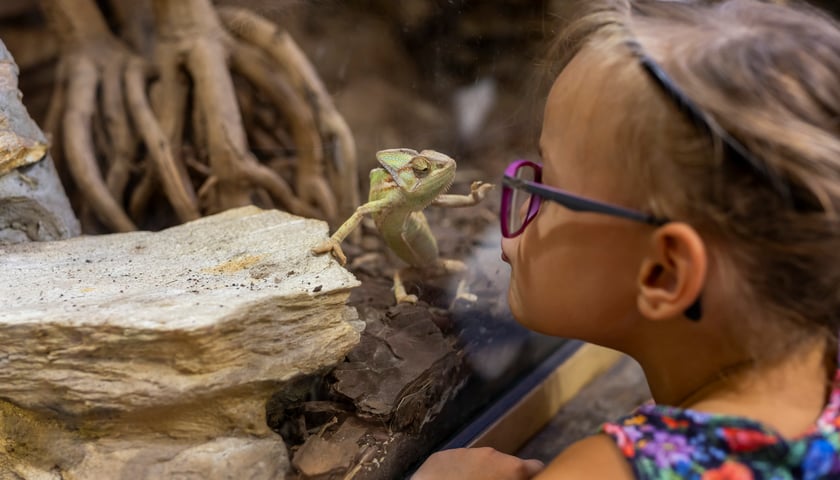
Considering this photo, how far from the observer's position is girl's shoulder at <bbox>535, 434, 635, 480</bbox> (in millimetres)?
1039

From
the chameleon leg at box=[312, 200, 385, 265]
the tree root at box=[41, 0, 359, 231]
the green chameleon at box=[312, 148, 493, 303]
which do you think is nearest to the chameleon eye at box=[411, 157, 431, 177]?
the green chameleon at box=[312, 148, 493, 303]

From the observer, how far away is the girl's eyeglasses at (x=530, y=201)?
110cm

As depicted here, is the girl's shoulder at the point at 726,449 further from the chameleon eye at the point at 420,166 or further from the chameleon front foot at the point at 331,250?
the chameleon eye at the point at 420,166

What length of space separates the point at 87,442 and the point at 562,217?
1.10 metres

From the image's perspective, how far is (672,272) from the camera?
1.06 meters

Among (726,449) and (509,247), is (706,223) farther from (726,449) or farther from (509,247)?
(509,247)

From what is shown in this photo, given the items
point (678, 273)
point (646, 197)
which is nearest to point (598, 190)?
point (646, 197)

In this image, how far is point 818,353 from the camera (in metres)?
1.17

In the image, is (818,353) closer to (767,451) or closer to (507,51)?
(767,451)

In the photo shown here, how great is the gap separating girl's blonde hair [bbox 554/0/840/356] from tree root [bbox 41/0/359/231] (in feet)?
4.52

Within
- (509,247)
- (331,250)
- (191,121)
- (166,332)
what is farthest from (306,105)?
(166,332)

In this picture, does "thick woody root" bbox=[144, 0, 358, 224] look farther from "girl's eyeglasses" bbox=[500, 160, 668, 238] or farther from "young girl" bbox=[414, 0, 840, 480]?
"young girl" bbox=[414, 0, 840, 480]

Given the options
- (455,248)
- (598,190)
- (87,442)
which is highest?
(598,190)

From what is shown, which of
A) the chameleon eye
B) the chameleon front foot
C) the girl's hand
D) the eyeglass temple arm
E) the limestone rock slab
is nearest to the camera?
the eyeglass temple arm
